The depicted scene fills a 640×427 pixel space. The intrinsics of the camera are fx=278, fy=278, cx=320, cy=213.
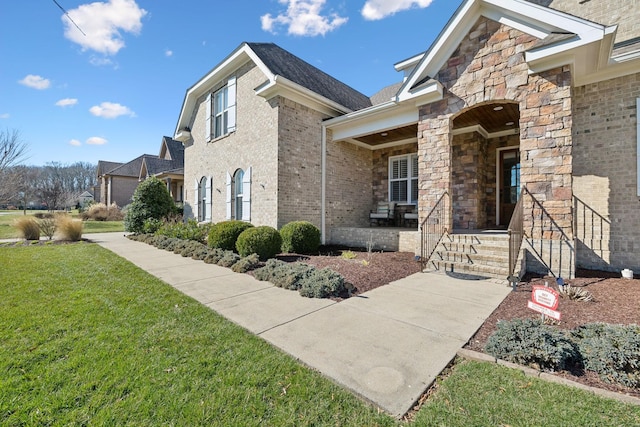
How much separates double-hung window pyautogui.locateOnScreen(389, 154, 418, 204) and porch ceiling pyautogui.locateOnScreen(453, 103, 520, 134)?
237cm

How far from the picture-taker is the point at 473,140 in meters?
9.27

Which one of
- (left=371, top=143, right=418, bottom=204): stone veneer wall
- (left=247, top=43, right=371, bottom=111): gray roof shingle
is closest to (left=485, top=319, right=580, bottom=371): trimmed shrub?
(left=247, top=43, right=371, bottom=111): gray roof shingle

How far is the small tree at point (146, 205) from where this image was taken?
526 inches

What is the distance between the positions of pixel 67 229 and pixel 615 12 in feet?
63.3

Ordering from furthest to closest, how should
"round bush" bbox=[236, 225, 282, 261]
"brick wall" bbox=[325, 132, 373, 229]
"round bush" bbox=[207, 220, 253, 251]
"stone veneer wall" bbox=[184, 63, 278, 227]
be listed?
1. "brick wall" bbox=[325, 132, 373, 229]
2. "stone veneer wall" bbox=[184, 63, 278, 227]
3. "round bush" bbox=[207, 220, 253, 251]
4. "round bush" bbox=[236, 225, 282, 261]

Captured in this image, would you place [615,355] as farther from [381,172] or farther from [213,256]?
[381,172]

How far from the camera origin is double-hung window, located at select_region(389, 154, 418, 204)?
11094 millimetres

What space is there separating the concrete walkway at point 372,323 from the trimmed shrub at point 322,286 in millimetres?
165

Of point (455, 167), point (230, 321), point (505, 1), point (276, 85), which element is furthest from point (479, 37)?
point (230, 321)

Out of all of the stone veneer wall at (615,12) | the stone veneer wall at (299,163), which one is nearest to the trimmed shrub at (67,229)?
the stone veneer wall at (299,163)

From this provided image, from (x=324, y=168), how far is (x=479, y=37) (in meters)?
5.82

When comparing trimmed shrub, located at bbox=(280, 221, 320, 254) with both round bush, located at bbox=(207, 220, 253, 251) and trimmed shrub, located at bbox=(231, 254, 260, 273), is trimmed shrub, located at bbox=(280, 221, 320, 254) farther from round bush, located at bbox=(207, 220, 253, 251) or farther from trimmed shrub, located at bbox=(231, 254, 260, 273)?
trimmed shrub, located at bbox=(231, 254, 260, 273)

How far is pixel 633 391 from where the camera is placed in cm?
223

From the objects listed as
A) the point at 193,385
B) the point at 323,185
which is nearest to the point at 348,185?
the point at 323,185
